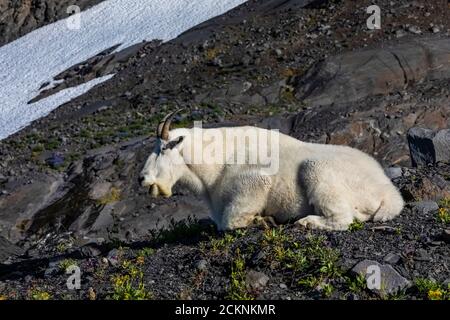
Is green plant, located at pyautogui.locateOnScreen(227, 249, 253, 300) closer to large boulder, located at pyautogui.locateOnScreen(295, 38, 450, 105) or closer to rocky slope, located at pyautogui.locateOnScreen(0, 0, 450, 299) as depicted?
rocky slope, located at pyautogui.locateOnScreen(0, 0, 450, 299)

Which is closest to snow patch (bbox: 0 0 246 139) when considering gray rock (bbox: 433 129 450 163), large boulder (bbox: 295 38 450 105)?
large boulder (bbox: 295 38 450 105)

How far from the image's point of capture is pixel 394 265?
8555 mm

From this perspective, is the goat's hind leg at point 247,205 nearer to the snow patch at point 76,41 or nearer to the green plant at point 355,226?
the green plant at point 355,226

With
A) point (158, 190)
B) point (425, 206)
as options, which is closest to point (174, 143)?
point (158, 190)

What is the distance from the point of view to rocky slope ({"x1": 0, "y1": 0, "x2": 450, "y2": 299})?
28.6 feet

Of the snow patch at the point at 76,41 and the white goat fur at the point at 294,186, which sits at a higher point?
the white goat fur at the point at 294,186

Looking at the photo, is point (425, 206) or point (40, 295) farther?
point (425, 206)

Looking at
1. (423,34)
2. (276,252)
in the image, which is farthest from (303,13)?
(276,252)

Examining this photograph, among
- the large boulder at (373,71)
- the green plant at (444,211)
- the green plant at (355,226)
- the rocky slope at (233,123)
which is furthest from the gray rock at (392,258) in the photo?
the large boulder at (373,71)

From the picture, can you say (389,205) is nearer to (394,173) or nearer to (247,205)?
(247,205)

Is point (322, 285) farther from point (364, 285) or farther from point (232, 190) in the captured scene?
point (232, 190)

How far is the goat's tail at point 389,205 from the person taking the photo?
10.4 meters

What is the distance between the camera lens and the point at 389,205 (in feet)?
34.4

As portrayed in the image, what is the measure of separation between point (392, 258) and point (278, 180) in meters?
2.42
